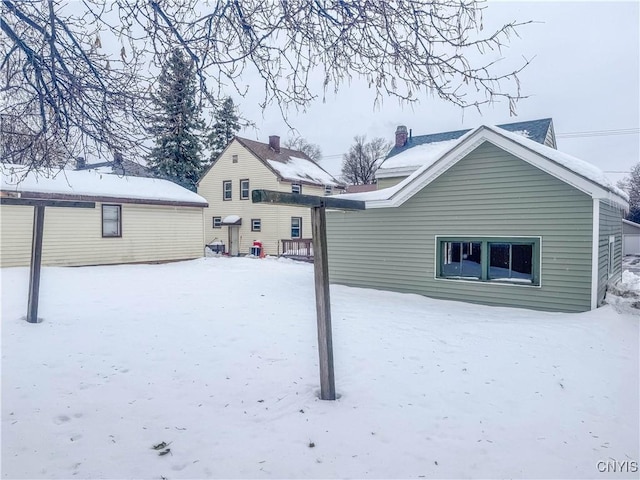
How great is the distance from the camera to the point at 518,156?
8.41 m

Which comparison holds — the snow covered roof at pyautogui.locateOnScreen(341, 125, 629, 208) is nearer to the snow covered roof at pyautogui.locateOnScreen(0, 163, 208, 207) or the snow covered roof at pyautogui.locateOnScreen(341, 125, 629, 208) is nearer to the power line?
the snow covered roof at pyautogui.locateOnScreen(0, 163, 208, 207)

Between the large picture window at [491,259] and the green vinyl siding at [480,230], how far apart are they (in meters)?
0.14

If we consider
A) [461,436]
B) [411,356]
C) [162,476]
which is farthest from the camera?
[411,356]

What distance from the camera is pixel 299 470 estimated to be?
9.52ft

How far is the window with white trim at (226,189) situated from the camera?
25219 millimetres

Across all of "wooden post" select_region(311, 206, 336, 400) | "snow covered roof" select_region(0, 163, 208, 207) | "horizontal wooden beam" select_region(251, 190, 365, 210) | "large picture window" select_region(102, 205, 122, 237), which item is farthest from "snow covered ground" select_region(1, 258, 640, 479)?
"large picture window" select_region(102, 205, 122, 237)

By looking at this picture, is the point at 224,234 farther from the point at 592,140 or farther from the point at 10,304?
the point at 592,140

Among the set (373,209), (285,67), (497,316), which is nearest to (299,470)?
(285,67)

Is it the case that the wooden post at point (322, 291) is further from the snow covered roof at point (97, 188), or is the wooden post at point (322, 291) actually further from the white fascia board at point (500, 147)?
the snow covered roof at point (97, 188)

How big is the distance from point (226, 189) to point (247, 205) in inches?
86.2

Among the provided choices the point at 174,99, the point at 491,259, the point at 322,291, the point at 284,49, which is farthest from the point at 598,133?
the point at 174,99

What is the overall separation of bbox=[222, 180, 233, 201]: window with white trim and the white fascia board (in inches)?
651

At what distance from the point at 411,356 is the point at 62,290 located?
8.50 metres

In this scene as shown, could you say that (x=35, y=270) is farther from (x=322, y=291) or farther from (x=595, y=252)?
(x=595, y=252)
